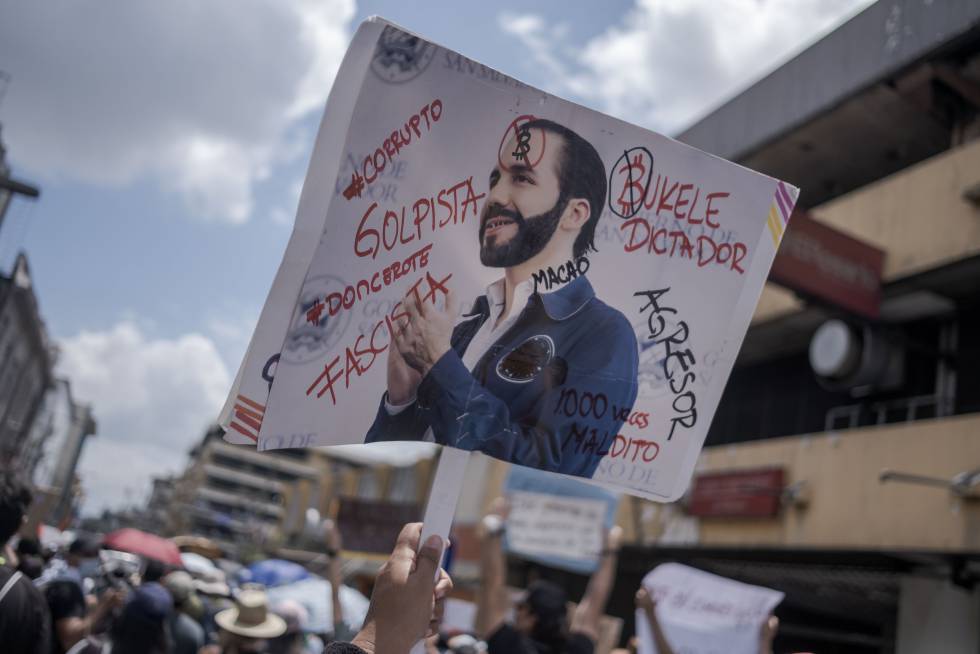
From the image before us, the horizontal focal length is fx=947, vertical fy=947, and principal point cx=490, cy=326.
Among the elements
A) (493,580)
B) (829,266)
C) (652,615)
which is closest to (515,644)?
(493,580)

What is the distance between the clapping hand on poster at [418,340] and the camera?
2.29 meters

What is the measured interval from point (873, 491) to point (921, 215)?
3339 mm

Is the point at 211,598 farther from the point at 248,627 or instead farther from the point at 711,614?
the point at 711,614

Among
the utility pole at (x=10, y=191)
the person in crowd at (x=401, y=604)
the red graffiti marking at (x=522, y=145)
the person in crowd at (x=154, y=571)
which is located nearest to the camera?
the person in crowd at (x=401, y=604)

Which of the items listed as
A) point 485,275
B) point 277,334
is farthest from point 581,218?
point 277,334

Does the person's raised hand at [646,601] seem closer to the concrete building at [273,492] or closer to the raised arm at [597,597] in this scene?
the raised arm at [597,597]

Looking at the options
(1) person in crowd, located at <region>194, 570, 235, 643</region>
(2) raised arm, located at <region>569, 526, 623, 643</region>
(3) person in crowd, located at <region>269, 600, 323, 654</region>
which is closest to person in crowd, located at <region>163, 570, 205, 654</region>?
(3) person in crowd, located at <region>269, 600, 323, 654</region>

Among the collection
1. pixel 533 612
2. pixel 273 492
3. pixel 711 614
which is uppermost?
pixel 273 492

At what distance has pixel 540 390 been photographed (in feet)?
7.93

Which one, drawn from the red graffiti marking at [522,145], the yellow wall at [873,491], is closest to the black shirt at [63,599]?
the red graffiti marking at [522,145]

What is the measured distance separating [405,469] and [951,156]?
2446 centimetres

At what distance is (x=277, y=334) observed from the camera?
2.14 metres

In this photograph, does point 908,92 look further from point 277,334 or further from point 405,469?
point 405,469

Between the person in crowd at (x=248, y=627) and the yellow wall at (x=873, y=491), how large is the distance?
7.26 metres
